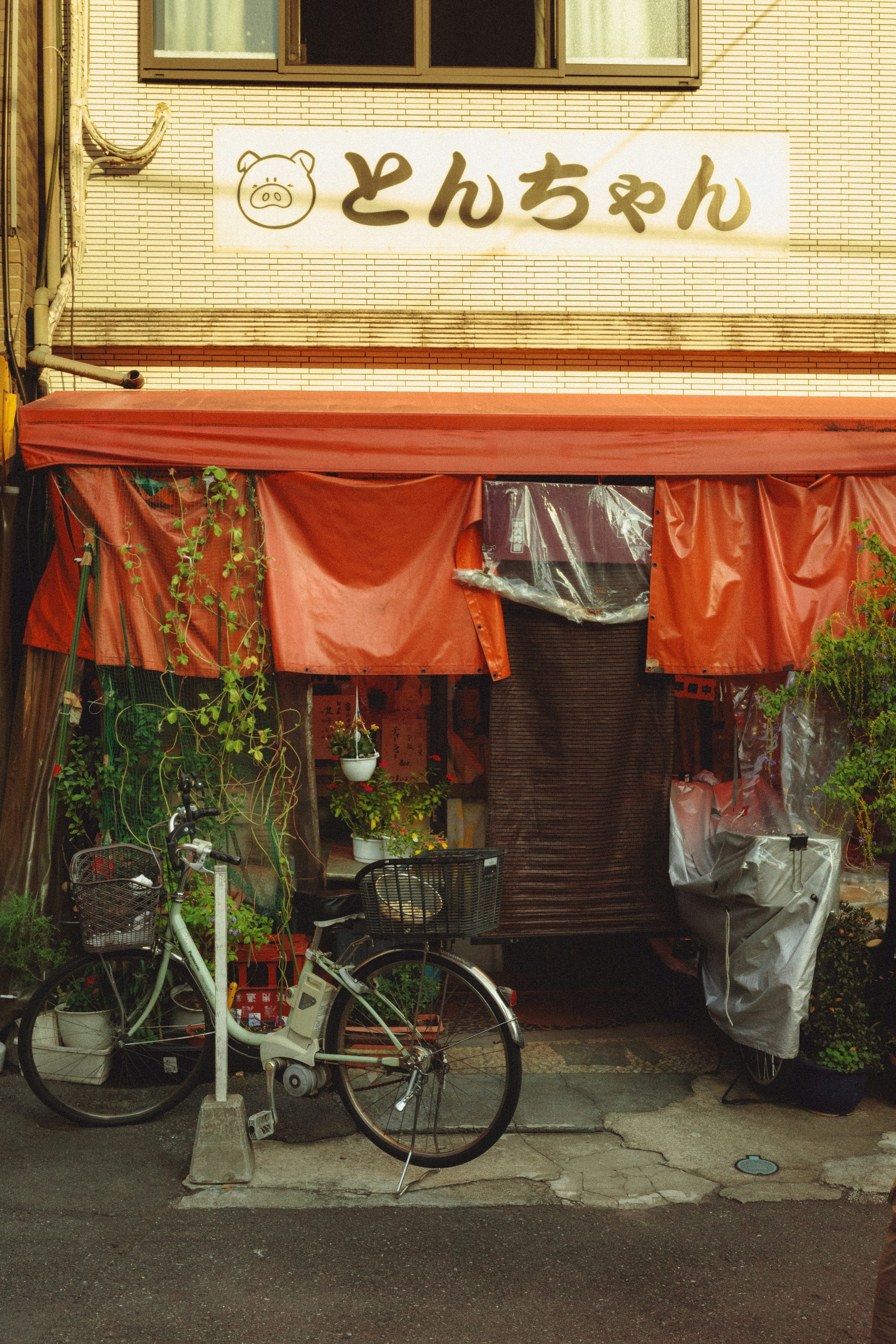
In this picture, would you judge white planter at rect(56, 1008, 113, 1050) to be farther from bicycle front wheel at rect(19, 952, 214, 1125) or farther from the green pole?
the green pole

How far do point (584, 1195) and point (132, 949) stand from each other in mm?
2547

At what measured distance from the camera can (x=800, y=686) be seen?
5.94 m

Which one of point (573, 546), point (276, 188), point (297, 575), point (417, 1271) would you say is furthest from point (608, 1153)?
point (276, 188)

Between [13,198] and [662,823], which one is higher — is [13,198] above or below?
above

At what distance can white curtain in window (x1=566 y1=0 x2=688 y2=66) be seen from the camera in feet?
24.9

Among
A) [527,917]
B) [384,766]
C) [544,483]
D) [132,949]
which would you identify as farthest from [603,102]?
[132,949]

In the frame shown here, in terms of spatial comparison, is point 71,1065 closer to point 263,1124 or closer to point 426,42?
point 263,1124

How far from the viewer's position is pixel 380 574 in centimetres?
642

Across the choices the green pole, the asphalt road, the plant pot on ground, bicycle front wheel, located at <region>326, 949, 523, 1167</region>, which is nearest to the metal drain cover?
the asphalt road

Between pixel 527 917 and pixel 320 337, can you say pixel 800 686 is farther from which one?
pixel 320 337

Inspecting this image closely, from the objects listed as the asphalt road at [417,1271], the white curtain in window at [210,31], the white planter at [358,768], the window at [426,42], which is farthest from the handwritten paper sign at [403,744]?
the white curtain in window at [210,31]

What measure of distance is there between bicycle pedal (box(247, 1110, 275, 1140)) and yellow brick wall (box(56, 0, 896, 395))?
4.89 meters

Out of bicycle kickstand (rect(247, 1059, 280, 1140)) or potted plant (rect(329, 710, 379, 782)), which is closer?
bicycle kickstand (rect(247, 1059, 280, 1140))

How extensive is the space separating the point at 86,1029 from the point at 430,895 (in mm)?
2446
